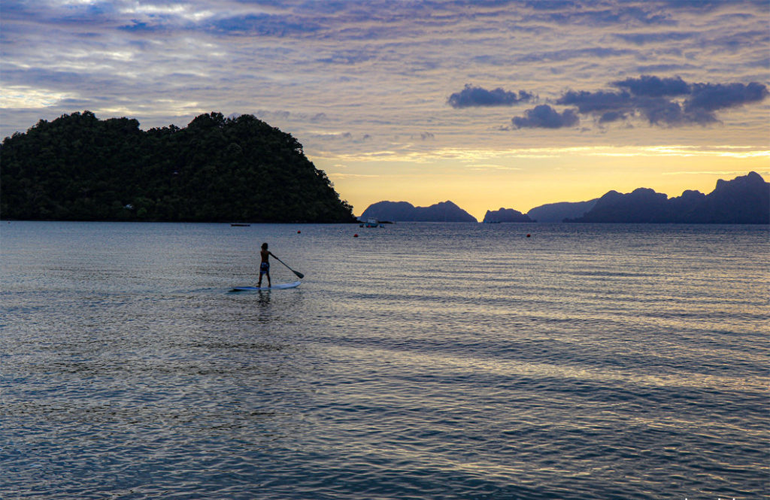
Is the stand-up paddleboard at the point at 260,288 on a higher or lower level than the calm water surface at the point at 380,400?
higher

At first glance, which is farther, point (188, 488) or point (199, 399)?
point (199, 399)

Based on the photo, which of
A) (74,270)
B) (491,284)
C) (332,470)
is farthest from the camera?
(74,270)

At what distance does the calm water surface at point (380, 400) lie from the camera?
909 cm

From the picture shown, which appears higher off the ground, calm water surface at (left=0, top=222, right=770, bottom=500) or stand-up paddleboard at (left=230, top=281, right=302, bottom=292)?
stand-up paddleboard at (left=230, top=281, right=302, bottom=292)

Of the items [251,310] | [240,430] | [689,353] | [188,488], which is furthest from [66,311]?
[689,353]

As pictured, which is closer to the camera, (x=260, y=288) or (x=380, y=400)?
(x=380, y=400)

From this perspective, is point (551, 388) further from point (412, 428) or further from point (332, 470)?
point (332, 470)

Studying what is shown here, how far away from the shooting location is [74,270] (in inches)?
1693

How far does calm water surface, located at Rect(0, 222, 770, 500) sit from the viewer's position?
9086 millimetres

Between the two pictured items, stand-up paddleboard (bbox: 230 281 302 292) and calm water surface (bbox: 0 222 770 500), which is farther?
stand-up paddleboard (bbox: 230 281 302 292)

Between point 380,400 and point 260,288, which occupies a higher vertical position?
point 260,288

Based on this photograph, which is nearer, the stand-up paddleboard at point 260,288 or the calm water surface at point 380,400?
the calm water surface at point 380,400

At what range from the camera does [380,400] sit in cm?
1275

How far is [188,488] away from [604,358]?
12366mm
